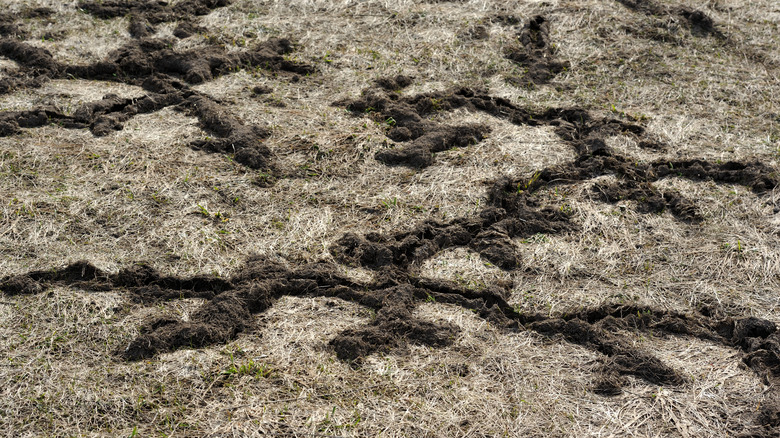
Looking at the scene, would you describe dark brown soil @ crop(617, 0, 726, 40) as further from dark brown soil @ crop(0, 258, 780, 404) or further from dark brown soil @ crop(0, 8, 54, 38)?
dark brown soil @ crop(0, 8, 54, 38)

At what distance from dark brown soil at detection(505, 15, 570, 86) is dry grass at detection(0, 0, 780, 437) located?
11 cm

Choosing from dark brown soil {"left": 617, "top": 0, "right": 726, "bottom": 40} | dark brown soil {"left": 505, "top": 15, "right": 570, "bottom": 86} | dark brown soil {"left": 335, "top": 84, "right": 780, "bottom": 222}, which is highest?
dark brown soil {"left": 617, "top": 0, "right": 726, "bottom": 40}

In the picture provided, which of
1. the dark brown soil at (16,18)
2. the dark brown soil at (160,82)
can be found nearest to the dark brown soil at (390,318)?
the dark brown soil at (160,82)

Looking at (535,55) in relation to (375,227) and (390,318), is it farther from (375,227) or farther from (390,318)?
(390,318)

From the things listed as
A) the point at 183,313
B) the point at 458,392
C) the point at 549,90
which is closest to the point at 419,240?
the point at 458,392

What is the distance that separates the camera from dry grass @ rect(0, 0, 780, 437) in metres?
2.88

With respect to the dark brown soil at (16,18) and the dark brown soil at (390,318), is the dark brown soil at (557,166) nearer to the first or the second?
the dark brown soil at (390,318)

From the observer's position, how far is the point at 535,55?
5.43 metres

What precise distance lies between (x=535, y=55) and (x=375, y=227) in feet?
8.18

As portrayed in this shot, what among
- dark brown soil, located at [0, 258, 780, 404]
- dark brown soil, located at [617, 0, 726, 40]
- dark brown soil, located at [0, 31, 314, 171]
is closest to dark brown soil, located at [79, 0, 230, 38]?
dark brown soil, located at [0, 31, 314, 171]

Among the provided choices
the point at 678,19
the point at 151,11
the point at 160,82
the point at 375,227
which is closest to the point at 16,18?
the point at 151,11

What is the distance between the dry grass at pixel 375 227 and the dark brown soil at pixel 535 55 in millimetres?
109

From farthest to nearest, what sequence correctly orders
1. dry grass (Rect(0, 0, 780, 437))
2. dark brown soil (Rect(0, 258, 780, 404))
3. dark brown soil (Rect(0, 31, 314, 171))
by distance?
dark brown soil (Rect(0, 31, 314, 171)) → dark brown soil (Rect(0, 258, 780, 404)) → dry grass (Rect(0, 0, 780, 437))

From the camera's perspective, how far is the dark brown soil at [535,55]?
5219 millimetres
